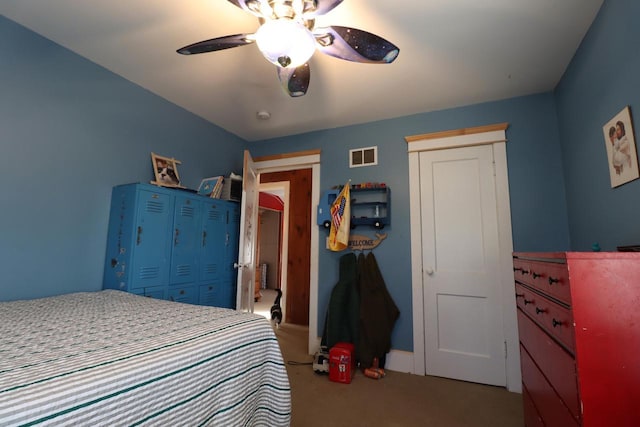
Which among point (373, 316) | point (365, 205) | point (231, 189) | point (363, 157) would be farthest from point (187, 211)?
point (373, 316)

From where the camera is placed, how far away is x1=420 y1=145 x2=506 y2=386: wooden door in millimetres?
2580

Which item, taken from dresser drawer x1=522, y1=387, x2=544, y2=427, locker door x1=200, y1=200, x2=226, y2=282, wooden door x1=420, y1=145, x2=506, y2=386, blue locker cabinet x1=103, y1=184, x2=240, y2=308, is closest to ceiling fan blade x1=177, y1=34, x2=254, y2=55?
blue locker cabinet x1=103, y1=184, x2=240, y2=308

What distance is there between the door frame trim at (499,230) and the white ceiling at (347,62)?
1.05ft

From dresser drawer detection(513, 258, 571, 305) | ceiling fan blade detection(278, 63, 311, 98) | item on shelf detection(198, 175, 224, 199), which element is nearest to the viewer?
dresser drawer detection(513, 258, 571, 305)

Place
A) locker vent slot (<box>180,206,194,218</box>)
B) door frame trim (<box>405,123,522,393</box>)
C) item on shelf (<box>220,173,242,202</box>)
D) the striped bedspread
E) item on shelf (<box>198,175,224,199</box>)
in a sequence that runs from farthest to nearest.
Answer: item on shelf (<box>220,173,242,202</box>) < item on shelf (<box>198,175,224,199</box>) < locker vent slot (<box>180,206,194,218</box>) < door frame trim (<box>405,123,522,393</box>) < the striped bedspread

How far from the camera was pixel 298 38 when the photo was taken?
1273mm

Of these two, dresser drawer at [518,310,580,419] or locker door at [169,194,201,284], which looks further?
locker door at [169,194,201,284]

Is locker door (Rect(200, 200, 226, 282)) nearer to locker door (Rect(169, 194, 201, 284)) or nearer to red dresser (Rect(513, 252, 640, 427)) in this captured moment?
locker door (Rect(169, 194, 201, 284))

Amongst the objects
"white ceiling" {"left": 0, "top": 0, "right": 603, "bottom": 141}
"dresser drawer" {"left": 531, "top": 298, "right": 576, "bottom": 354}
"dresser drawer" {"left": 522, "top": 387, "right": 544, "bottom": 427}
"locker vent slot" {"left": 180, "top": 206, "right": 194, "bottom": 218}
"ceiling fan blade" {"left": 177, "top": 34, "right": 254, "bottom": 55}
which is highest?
"white ceiling" {"left": 0, "top": 0, "right": 603, "bottom": 141}

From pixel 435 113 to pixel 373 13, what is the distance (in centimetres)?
147

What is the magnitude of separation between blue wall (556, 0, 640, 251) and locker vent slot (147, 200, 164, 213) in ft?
9.89

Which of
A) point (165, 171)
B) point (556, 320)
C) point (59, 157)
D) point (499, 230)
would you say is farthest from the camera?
point (165, 171)

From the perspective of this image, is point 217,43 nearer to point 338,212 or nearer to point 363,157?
point 338,212

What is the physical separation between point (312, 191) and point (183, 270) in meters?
1.53
